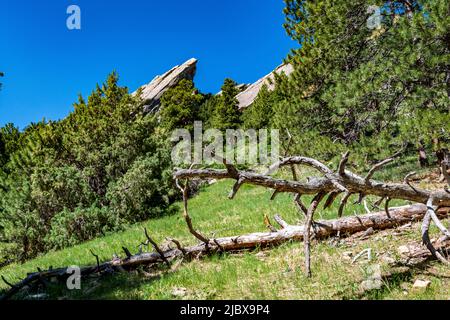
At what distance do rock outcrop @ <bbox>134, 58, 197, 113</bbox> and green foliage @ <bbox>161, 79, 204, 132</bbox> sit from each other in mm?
12144

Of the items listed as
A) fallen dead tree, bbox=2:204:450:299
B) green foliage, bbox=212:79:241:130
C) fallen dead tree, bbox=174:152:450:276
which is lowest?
fallen dead tree, bbox=2:204:450:299

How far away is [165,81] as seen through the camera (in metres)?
67.5

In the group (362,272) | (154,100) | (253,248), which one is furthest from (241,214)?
(154,100)

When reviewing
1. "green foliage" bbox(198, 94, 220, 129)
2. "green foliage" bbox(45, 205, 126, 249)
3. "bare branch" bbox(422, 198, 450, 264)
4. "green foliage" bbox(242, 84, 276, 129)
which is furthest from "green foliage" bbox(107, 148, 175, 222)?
"green foliage" bbox(198, 94, 220, 129)

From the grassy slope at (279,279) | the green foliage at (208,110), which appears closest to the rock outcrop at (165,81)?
the green foliage at (208,110)

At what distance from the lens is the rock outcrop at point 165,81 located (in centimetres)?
6366

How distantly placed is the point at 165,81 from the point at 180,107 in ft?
69.6

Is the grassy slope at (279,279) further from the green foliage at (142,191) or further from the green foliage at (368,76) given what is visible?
the green foliage at (142,191)

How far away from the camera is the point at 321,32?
17578mm

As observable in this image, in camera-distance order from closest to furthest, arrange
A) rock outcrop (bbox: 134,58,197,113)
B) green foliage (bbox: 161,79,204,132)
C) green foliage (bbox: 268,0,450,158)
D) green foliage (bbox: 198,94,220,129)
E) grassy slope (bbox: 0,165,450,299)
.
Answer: grassy slope (bbox: 0,165,450,299) < green foliage (bbox: 268,0,450,158) < green foliage (bbox: 161,79,204,132) < green foliage (bbox: 198,94,220,129) < rock outcrop (bbox: 134,58,197,113)

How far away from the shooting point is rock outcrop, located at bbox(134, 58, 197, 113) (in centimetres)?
6366

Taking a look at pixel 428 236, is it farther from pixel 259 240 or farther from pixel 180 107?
pixel 180 107

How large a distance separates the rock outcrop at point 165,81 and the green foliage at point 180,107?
39.8 ft

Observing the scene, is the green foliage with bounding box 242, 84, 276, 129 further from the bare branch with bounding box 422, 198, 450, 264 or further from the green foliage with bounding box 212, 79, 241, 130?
the bare branch with bounding box 422, 198, 450, 264
